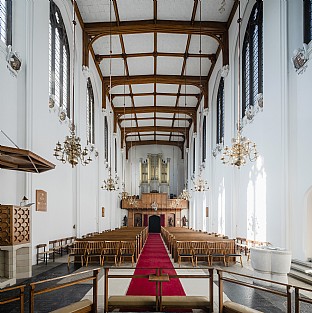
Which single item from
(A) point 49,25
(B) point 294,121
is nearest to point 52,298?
(B) point 294,121

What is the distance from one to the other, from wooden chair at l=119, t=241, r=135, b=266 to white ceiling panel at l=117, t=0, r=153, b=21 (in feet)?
32.8

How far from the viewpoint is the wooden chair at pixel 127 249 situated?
1244cm

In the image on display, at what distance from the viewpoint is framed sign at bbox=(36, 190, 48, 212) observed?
39.8 ft

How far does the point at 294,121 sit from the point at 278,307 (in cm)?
552

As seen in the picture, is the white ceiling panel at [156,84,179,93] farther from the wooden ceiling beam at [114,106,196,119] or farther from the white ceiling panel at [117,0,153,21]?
the white ceiling panel at [117,0,153,21]

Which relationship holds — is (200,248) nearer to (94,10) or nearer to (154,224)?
(94,10)

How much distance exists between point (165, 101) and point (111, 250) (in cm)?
1806

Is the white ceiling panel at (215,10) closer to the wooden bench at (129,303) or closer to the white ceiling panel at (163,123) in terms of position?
the wooden bench at (129,303)

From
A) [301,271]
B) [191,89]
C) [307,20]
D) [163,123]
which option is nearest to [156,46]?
[191,89]

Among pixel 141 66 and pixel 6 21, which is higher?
pixel 141 66

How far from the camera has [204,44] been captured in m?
20.2

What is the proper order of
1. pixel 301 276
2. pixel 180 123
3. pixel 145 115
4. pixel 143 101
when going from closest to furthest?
pixel 301 276
pixel 143 101
pixel 145 115
pixel 180 123

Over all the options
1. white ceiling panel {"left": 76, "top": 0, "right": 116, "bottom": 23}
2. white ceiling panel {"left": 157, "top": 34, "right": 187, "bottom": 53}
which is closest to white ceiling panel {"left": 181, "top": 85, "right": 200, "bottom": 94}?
white ceiling panel {"left": 157, "top": 34, "right": 187, "bottom": 53}

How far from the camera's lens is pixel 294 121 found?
35.1 feet
